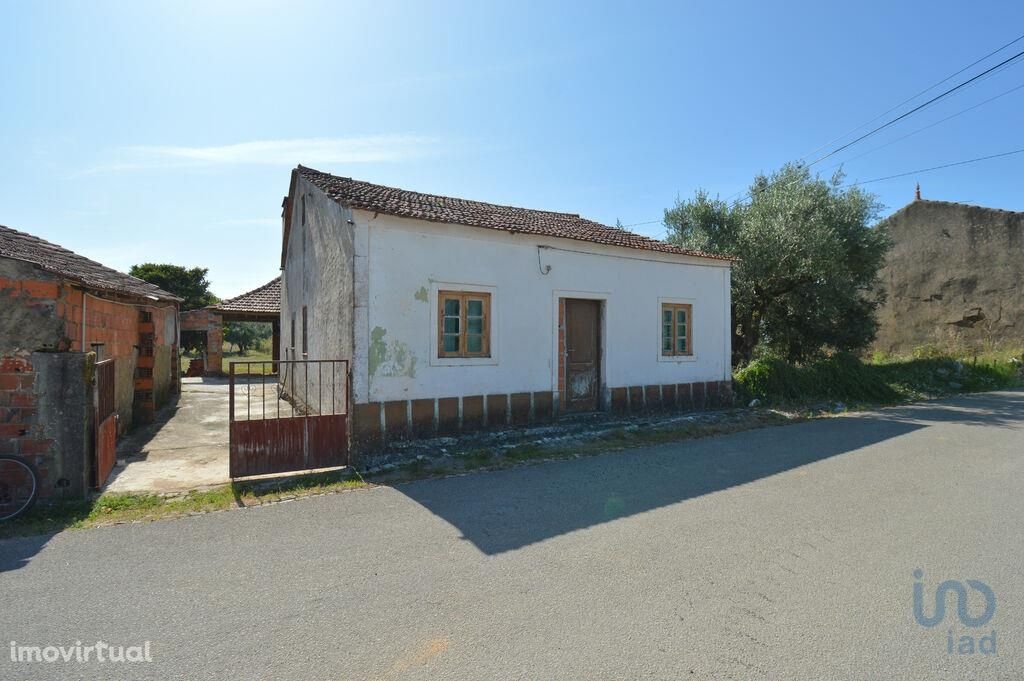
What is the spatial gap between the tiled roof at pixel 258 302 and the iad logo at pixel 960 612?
20.9m

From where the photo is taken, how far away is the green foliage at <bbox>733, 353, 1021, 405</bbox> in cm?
1360

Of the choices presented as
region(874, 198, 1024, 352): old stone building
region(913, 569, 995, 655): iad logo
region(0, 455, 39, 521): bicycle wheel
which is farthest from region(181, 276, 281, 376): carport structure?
region(874, 198, 1024, 352): old stone building

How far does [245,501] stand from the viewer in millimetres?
5762

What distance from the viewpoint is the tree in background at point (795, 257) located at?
589 inches

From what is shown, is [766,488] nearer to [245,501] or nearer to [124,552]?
A: [245,501]

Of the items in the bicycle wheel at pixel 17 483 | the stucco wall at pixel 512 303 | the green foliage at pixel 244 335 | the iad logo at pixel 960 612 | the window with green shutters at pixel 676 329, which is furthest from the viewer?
the green foliage at pixel 244 335

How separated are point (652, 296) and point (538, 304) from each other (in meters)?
3.13

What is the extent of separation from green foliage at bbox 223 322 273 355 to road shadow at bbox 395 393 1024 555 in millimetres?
42170

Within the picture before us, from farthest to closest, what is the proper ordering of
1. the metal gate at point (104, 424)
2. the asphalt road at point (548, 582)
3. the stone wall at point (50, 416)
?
the metal gate at point (104, 424) → the stone wall at point (50, 416) → the asphalt road at point (548, 582)

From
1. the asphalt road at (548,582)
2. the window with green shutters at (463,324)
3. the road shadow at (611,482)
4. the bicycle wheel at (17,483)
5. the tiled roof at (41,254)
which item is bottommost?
the asphalt road at (548,582)

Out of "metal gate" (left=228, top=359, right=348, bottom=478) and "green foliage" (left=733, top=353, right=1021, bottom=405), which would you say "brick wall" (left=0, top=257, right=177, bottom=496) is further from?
"green foliage" (left=733, top=353, right=1021, bottom=405)

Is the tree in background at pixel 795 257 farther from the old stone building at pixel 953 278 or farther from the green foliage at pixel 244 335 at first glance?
the green foliage at pixel 244 335

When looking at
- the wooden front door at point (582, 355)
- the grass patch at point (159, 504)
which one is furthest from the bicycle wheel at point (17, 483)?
the wooden front door at point (582, 355)

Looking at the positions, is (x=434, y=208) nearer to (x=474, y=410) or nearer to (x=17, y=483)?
(x=474, y=410)
